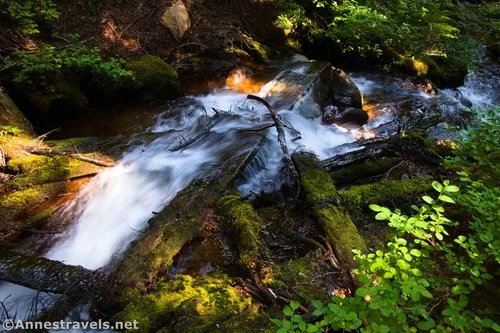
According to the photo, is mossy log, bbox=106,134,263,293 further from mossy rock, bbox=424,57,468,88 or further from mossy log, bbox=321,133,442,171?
mossy rock, bbox=424,57,468,88

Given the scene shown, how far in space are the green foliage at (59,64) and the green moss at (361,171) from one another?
4.60 m

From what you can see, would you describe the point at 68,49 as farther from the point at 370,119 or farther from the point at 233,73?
the point at 370,119

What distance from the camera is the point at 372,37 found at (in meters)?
10.0

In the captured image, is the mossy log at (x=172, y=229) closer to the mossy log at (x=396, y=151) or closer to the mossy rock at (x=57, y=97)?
the mossy log at (x=396, y=151)

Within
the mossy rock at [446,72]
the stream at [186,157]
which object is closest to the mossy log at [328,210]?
the stream at [186,157]

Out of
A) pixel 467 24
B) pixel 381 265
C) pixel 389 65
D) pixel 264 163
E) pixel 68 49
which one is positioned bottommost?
pixel 467 24

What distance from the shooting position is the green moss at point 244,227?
3666 millimetres

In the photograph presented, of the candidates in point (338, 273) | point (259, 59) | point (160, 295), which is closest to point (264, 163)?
point (338, 273)

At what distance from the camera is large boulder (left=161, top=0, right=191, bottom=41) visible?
8.89 m

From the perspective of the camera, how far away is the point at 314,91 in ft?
26.9

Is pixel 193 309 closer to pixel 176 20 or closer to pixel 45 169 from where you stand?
pixel 45 169

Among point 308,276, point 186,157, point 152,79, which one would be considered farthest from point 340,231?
point 152,79

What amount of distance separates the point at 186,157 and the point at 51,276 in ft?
9.22

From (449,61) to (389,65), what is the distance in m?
2.09
